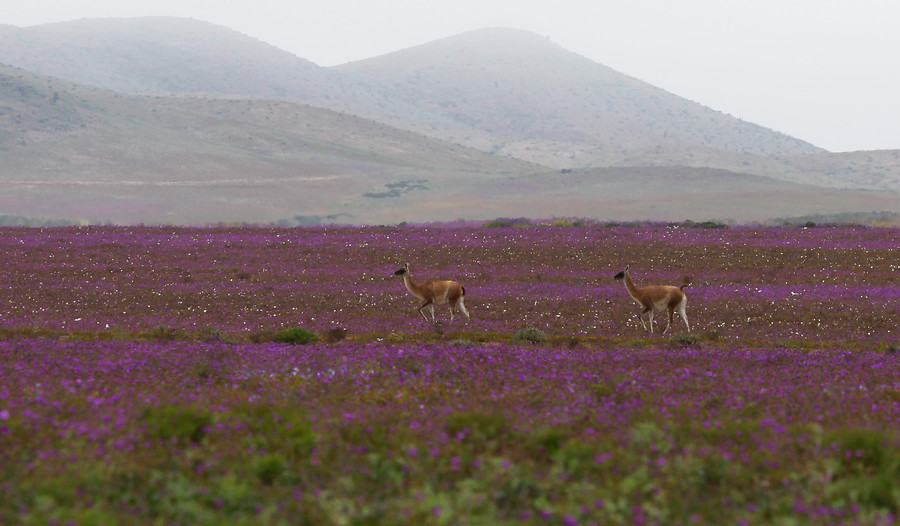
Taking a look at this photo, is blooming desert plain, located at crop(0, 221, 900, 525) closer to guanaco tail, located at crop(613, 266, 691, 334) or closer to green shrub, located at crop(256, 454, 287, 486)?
green shrub, located at crop(256, 454, 287, 486)

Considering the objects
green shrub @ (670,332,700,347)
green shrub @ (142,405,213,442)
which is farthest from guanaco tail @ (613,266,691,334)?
green shrub @ (142,405,213,442)

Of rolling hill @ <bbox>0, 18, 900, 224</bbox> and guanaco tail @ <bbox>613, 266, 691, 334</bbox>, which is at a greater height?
rolling hill @ <bbox>0, 18, 900, 224</bbox>

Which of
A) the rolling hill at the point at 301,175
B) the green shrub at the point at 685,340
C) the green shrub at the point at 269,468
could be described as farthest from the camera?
the rolling hill at the point at 301,175

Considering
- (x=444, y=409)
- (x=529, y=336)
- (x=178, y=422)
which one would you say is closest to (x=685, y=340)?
(x=529, y=336)

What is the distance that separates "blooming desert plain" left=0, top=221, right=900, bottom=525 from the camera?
7320mm

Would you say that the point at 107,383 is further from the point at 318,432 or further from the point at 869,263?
the point at 869,263

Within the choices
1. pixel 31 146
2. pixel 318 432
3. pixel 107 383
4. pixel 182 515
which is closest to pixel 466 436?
pixel 318 432

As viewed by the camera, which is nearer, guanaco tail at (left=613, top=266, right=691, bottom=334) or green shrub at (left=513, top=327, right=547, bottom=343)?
green shrub at (left=513, top=327, right=547, bottom=343)

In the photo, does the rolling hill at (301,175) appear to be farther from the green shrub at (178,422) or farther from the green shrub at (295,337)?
the green shrub at (178,422)

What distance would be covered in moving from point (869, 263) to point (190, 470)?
3528 centimetres

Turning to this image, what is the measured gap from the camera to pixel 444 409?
10.8 metres

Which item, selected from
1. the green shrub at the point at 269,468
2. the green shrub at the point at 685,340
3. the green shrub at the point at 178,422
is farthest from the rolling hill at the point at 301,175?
the green shrub at the point at 269,468

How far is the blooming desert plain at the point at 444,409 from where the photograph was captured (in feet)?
24.0

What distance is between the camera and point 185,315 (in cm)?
2497
